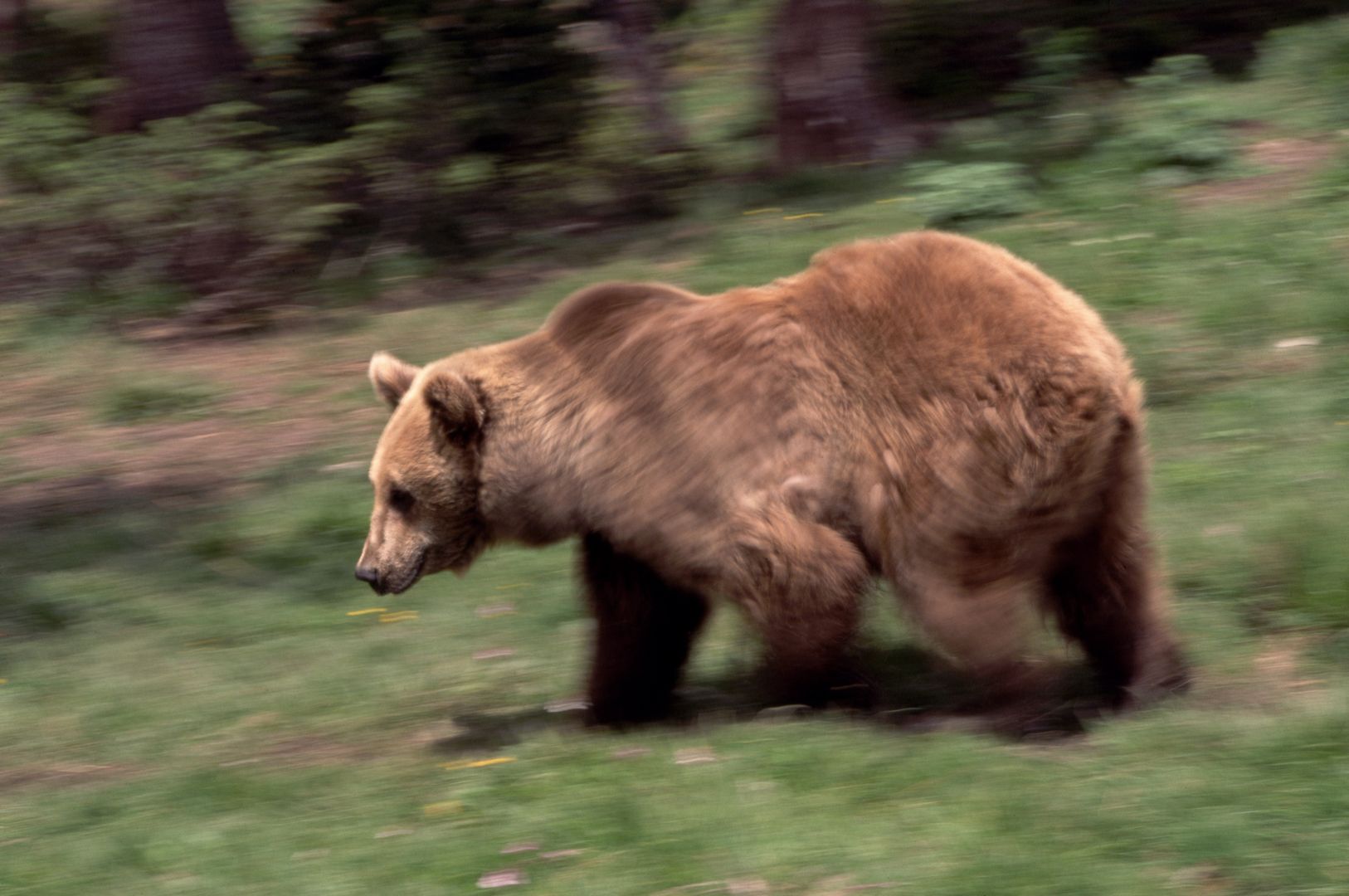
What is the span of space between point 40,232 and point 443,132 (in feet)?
10.5

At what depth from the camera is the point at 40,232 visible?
12234mm

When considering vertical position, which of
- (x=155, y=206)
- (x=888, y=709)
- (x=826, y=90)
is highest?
(x=826, y=90)

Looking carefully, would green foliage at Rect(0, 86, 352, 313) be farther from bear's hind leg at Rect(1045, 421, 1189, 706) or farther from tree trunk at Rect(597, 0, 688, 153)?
bear's hind leg at Rect(1045, 421, 1189, 706)

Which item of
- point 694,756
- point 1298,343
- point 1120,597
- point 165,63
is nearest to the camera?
point 694,756

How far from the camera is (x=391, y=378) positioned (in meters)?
6.09

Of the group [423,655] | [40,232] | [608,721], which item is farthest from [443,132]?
[608,721]

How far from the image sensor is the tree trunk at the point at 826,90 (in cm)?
1200

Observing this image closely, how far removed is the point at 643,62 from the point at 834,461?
810 cm

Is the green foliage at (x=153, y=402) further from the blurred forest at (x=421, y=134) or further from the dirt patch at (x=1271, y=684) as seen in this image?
the dirt patch at (x=1271, y=684)

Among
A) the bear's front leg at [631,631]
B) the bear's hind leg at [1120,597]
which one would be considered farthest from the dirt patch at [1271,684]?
the bear's front leg at [631,631]

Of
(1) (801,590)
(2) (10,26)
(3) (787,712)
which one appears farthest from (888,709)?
(2) (10,26)

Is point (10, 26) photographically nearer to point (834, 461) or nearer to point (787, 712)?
point (834, 461)

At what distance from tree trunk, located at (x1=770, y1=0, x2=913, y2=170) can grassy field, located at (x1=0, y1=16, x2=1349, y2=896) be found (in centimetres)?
71

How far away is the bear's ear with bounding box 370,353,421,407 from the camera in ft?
20.0
